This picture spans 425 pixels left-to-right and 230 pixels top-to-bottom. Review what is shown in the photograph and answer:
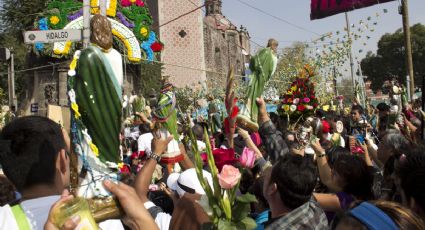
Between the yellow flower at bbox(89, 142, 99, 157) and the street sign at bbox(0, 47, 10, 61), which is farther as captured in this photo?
the street sign at bbox(0, 47, 10, 61)

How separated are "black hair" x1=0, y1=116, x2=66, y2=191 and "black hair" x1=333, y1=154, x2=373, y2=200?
2.08 metres

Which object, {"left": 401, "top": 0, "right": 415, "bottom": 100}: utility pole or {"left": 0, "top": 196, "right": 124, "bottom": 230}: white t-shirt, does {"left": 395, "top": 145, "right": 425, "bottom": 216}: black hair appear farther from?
{"left": 401, "top": 0, "right": 415, "bottom": 100}: utility pole

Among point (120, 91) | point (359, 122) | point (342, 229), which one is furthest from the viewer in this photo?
point (359, 122)

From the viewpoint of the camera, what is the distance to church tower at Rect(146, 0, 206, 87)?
4631cm

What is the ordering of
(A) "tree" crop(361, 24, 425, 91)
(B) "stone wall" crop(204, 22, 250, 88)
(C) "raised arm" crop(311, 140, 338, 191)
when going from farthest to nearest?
(B) "stone wall" crop(204, 22, 250, 88), (A) "tree" crop(361, 24, 425, 91), (C) "raised arm" crop(311, 140, 338, 191)

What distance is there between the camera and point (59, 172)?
2.49m

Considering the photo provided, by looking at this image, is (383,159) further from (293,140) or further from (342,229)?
(342,229)

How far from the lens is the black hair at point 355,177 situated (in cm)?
365

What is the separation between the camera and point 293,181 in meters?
2.90

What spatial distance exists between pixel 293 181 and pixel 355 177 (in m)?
0.94

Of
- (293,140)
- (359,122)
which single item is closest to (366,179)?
(293,140)

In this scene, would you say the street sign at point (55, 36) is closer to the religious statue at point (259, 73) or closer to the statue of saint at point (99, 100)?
the religious statue at point (259, 73)

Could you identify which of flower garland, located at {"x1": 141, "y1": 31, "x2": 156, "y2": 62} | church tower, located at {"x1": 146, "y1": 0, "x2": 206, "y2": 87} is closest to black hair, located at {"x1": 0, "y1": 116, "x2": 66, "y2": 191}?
flower garland, located at {"x1": 141, "y1": 31, "x2": 156, "y2": 62}

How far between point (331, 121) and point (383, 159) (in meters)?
2.95
